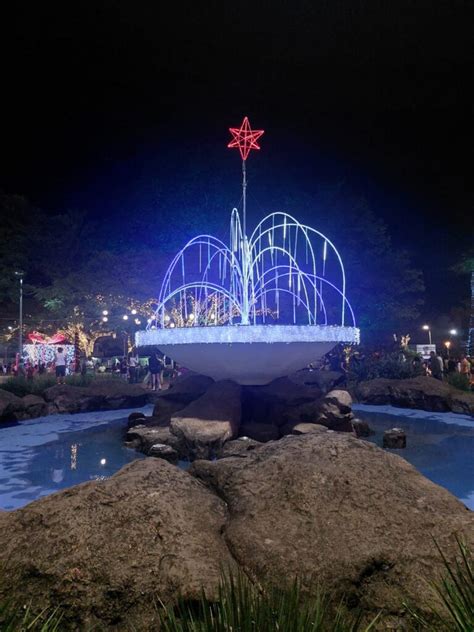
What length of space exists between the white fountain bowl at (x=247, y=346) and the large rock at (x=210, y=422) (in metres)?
0.77

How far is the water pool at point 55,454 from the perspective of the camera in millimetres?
7380

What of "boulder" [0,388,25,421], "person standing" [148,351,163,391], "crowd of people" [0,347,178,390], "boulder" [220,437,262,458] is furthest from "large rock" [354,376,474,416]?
"boulder" [0,388,25,421]

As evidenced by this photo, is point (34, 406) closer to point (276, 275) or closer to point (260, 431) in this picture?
point (260, 431)

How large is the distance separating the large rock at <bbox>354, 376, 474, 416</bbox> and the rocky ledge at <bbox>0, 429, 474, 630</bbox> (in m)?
13.3

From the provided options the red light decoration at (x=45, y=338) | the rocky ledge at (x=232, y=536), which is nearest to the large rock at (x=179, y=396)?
the rocky ledge at (x=232, y=536)

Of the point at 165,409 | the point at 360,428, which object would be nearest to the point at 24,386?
the point at 165,409

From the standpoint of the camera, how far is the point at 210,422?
384 inches

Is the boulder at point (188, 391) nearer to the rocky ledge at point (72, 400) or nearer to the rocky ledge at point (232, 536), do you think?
the rocky ledge at point (72, 400)

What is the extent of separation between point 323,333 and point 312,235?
2035 cm

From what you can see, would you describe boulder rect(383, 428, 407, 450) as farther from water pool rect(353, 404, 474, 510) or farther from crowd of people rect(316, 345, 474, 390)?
crowd of people rect(316, 345, 474, 390)

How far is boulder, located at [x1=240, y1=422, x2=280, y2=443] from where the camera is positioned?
10.3m

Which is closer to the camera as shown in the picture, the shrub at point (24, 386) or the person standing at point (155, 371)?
the shrub at point (24, 386)

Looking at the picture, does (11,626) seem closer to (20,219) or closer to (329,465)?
(329,465)

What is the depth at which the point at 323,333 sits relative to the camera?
10672mm
